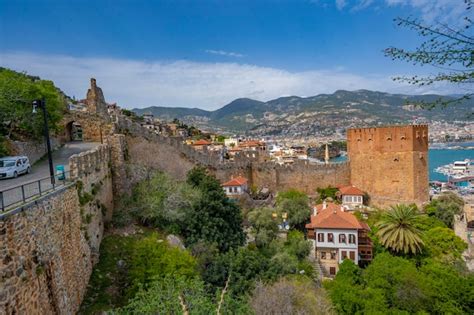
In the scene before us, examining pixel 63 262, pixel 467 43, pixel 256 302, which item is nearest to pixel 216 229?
pixel 256 302

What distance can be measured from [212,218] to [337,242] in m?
9.47

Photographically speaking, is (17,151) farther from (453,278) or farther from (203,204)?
(453,278)

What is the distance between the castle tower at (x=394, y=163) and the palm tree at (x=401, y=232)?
27.9 ft

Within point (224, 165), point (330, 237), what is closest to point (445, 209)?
point (330, 237)

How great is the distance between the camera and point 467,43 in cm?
443

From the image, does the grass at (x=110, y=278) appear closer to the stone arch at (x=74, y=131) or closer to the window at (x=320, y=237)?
the stone arch at (x=74, y=131)

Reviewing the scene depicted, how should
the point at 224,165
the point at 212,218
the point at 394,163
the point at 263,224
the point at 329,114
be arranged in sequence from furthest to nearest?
the point at 329,114 < the point at 224,165 < the point at 394,163 < the point at 263,224 < the point at 212,218

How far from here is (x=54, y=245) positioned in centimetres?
798

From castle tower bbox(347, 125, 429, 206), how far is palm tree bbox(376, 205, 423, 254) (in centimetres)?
851

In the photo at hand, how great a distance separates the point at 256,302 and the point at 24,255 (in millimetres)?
7482

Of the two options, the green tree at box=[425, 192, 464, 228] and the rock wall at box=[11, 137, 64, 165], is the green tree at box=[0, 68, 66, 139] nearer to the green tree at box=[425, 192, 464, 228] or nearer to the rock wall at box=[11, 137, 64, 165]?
the rock wall at box=[11, 137, 64, 165]

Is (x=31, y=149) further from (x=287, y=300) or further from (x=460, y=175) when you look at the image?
(x=460, y=175)

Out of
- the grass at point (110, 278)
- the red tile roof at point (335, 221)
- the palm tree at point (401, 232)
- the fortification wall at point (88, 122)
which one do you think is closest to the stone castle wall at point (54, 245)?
the grass at point (110, 278)

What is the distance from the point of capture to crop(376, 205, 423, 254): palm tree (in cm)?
2217
